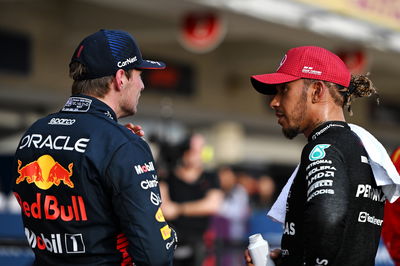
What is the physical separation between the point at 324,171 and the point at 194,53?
47.6ft

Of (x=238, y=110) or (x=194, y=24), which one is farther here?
(x=238, y=110)

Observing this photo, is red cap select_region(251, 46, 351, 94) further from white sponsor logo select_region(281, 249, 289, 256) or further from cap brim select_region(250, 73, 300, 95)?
white sponsor logo select_region(281, 249, 289, 256)

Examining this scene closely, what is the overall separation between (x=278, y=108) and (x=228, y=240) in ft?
16.6

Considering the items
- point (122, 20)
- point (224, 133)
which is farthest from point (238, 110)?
point (122, 20)

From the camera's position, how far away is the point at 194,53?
56.0ft

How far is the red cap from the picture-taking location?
9.68ft

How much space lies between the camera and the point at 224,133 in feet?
60.7

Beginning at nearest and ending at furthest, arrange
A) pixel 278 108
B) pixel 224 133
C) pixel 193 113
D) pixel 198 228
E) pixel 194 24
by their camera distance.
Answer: pixel 278 108
pixel 198 228
pixel 194 24
pixel 193 113
pixel 224 133

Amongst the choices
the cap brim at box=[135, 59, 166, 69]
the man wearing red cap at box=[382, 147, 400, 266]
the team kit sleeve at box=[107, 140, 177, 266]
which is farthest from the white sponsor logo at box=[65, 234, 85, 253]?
the man wearing red cap at box=[382, 147, 400, 266]

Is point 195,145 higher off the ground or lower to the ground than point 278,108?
lower

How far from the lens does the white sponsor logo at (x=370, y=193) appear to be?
2.79 m

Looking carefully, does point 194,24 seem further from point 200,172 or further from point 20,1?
point 200,172

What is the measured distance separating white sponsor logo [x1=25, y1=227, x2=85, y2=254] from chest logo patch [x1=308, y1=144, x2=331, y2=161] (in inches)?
35.3

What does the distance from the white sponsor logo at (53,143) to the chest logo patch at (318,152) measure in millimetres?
822
